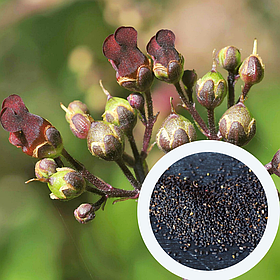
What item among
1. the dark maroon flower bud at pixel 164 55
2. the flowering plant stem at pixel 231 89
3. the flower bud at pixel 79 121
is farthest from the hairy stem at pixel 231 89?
the flower bud at pixel 79 121

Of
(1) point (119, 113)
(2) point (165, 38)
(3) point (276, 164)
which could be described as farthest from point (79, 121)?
(3) point (276, 164)

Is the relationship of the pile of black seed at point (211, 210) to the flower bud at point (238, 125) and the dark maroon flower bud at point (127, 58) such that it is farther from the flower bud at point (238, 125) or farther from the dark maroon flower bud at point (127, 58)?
the dark maroon flower bud at point (127, 58)

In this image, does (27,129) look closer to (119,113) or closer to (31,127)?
(31,127)

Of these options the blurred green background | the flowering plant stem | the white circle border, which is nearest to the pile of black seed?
the white circle border

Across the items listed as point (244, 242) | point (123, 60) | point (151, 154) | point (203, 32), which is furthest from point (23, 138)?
point (203, 32)

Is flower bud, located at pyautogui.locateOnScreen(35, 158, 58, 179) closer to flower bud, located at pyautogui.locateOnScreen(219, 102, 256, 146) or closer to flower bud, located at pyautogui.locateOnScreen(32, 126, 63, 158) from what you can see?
flower bud, located at pyautogui.locateOnScreen(32, 126, 63, 158)
